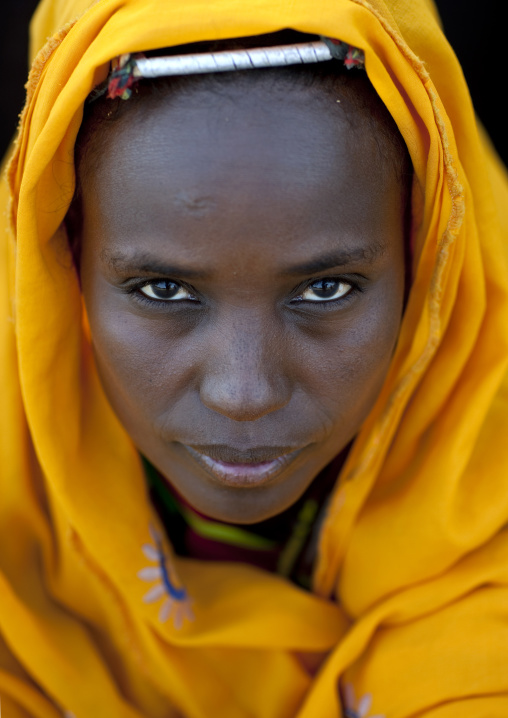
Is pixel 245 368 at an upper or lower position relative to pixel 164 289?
lower

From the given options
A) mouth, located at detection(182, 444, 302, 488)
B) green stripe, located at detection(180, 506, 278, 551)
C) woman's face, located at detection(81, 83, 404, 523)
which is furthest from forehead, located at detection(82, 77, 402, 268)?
green stripe, located at detection(180, 506, 278, 551)

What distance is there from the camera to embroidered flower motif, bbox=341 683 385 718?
133 cm

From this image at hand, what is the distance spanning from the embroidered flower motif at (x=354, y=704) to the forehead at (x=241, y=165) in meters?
0.87

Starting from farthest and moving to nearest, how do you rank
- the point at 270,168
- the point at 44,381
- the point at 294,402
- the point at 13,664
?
the point at 13,664 → the point at 44,381 → the point at 294,402 → the point at 270,168

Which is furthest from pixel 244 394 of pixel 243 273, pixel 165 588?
pixel 165 588

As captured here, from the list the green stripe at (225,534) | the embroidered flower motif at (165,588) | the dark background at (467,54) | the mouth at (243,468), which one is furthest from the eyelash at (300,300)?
the dark background at (467,54)

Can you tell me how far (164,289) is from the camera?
1.09 metres

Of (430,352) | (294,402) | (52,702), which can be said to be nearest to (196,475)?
(294,402)

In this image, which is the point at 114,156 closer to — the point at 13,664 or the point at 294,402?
the point at 294,402

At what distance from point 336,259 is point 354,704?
86cm

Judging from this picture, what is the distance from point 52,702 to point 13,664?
111 mm

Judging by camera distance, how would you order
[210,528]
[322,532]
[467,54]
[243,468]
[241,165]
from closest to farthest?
[241,165], [243,468], [322,532], [210,528], [467,54]

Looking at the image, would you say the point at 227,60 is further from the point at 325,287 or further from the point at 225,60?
the point at 325,287

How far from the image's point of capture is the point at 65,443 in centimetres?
130
